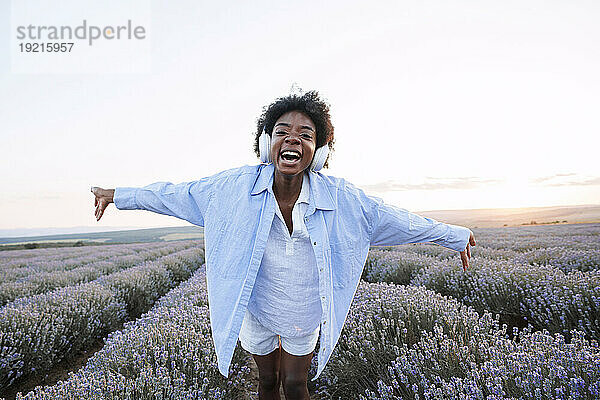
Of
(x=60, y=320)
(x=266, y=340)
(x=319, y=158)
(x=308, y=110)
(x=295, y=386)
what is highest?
(x=308, y=110)

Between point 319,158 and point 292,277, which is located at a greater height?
point 319,158

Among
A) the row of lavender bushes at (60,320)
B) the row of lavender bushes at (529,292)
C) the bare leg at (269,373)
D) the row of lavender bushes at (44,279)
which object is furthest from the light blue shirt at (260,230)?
the row of lavender bushes at (44,279)

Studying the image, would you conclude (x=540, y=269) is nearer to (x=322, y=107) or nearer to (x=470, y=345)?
(x=470, y=345)

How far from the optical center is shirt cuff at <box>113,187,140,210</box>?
77.5 inches

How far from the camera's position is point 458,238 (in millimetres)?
1969

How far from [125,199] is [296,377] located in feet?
4.34

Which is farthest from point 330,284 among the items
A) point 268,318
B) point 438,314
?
point 438,314

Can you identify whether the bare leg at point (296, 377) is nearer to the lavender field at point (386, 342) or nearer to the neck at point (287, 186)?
the lavender field at point (386, 342)

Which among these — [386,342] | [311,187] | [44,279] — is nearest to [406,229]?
[311,187]

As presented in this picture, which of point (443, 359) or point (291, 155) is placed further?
point (443, 359)

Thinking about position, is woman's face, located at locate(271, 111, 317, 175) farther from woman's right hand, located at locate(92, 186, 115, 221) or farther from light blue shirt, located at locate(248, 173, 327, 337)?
woman's right hand, located at locate(92, 186, 115, 221)

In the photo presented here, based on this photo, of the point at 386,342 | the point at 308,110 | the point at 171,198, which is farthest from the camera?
the point at 386,342

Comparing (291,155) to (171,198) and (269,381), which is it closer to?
(171,198)

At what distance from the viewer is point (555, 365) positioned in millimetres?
1642
